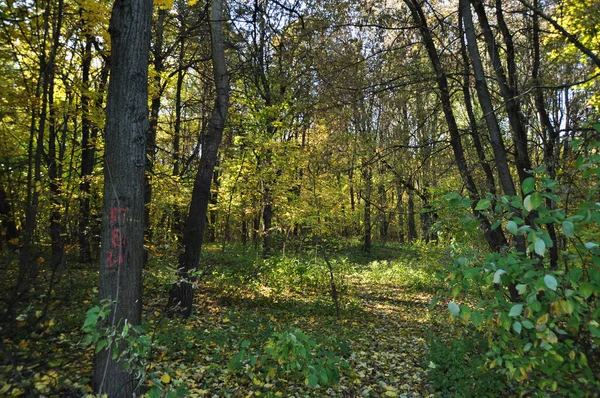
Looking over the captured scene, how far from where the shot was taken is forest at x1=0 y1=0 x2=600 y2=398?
238cm

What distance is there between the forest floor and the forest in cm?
4

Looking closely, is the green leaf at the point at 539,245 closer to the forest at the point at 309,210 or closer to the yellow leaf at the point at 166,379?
the forest at the point at 309,210

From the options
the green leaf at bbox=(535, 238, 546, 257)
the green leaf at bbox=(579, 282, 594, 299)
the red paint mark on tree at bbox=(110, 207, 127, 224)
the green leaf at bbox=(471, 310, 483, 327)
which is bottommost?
the green leaf at bbox=(471, 310, 483, 327)

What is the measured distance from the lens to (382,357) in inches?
210

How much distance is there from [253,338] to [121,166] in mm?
3503

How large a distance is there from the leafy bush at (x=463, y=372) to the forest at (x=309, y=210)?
3cm

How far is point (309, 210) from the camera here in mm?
11273

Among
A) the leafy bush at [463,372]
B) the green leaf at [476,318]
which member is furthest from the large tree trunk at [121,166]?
the leafy bush at [463,372]

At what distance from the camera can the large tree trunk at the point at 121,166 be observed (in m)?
2.99

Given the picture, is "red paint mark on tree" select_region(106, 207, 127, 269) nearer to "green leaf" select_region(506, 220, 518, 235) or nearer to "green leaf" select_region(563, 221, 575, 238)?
"green leaf" select_region(506, 220, 518, 235)

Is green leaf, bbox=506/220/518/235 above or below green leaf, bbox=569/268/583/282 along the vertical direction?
above

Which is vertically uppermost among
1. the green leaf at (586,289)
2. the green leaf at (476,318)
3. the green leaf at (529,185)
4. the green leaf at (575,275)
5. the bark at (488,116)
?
the bark at (488,116)

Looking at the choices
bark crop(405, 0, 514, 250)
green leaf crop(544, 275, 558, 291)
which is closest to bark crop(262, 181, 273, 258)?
bark crop(405, 0, 514, 250)

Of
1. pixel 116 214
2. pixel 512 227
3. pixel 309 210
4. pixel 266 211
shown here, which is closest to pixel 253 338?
pixel 116 214
